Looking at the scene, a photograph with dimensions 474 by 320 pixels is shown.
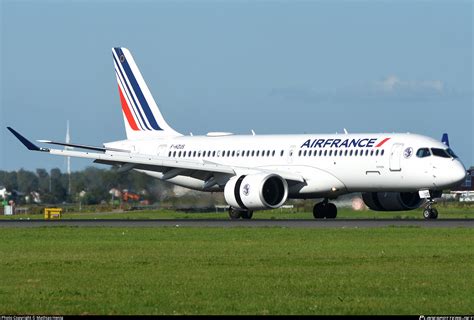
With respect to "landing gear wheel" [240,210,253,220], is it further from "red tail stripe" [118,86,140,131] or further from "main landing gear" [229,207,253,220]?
"red tail stripe" [118,86,140,131]

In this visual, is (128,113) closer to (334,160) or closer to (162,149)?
(162,149)

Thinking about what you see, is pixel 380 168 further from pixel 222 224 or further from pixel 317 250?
pixel 317 250

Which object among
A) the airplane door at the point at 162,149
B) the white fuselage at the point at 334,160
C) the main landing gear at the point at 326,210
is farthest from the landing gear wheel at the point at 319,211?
the airplane door at the point at 162,149

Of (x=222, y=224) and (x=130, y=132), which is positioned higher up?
(x=130, y=132)

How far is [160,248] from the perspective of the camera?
32.1 metres

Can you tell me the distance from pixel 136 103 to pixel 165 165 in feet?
32.2

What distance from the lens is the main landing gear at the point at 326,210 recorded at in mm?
55938

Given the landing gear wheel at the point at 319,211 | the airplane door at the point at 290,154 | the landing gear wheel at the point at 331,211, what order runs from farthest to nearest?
the landing gear wheel at the point at 319,211
the landing gear wheel at the point at 331,211
the airplane door at the point at 290,154

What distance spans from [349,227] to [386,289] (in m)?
20.6

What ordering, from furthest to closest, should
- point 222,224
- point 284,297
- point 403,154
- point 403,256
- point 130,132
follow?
point 130,132
point 403,154
point 222,224
point 403,256
point 284,297

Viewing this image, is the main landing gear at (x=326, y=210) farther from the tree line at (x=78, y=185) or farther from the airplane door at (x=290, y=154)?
the tree line at (x=78, y=185)

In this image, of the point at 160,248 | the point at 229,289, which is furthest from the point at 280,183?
the point at 229,289

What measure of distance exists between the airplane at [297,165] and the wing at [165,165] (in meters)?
0.04

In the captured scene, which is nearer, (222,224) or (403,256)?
(403,256)
